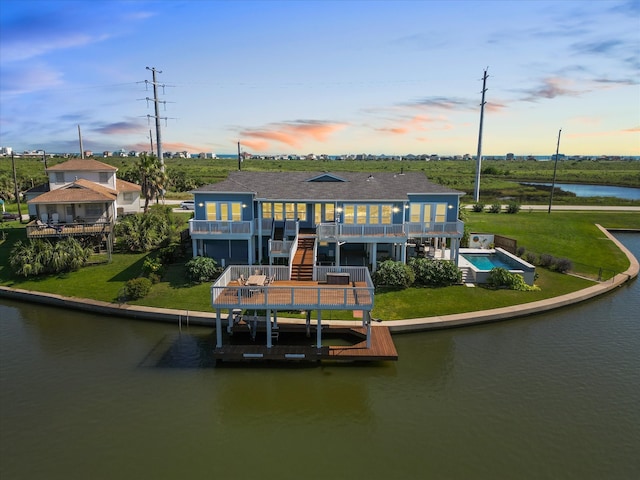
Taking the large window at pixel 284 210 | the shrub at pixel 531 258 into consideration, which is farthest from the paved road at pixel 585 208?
the large window at pixel 284 210

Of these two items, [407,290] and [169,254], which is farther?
[169,254]

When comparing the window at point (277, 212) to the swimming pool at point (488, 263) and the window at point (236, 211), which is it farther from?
the swimming pool at point (488, 263)

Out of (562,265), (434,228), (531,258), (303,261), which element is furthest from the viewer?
(531,258)

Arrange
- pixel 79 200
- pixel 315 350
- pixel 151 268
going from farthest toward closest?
pixel 79 200 → pixel 151 268 → pixel 315 350

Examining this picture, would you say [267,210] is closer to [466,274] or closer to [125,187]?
[466,274]

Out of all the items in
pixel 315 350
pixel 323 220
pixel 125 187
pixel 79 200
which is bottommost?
pixel 315 350

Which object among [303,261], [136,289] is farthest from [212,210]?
[303,261]

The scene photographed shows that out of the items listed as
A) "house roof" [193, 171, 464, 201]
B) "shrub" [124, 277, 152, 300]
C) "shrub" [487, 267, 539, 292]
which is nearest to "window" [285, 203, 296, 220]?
"house roof" [193, 171, 464, 201]
